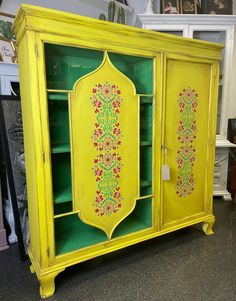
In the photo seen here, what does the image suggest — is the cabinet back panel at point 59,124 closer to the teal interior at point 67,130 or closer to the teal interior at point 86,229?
the teal interior at point 67,130

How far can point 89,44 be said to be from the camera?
4.39ft

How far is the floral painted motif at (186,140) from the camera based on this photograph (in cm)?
176

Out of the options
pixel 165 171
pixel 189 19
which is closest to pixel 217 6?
pixel 189 19

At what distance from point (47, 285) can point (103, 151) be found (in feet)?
2.94

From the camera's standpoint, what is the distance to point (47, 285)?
138 centimetres

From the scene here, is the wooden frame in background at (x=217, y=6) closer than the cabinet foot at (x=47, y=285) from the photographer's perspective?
No

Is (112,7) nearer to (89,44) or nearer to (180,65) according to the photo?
(180,65)

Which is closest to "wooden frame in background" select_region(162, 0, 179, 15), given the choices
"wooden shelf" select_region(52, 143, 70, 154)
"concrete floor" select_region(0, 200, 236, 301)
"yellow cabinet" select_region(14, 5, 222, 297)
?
"yellow cabinet" select_region(14, 5, 222, 297)

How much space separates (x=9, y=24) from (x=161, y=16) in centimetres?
149

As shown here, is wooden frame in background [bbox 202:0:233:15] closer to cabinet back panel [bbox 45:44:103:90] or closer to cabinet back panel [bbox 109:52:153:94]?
cabinet back panel [bbox 109:52:153:94]

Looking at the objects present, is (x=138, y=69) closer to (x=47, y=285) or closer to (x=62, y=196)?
(x=62, y=196)

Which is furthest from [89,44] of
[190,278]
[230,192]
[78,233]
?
[230,192]

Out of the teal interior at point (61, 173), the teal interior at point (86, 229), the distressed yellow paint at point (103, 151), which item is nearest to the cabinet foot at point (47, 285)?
the teal interior at point (86, 229)

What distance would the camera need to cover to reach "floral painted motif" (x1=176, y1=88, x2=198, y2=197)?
1765 millimetres
